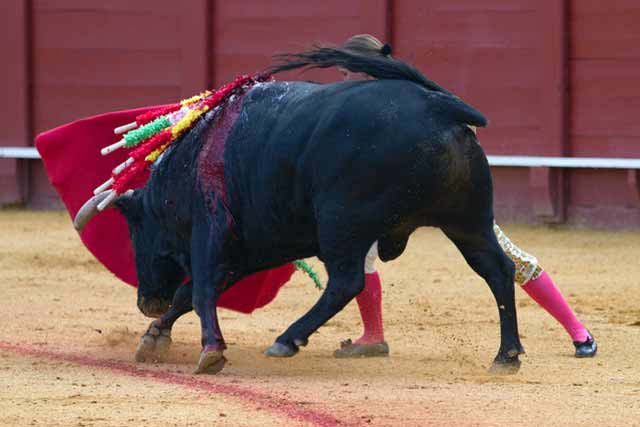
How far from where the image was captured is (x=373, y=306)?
16.9 ft

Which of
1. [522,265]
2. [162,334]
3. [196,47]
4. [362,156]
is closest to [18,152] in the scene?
[196,47]

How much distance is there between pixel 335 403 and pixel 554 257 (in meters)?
3.91

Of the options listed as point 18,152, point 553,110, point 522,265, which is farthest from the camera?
point 18,152

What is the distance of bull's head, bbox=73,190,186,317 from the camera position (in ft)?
16.9

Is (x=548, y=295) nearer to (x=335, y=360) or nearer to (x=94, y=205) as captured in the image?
(x=335, y=360)

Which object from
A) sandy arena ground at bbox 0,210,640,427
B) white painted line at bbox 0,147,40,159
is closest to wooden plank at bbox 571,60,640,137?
sandy arena ground at bbox 0,210,640,427

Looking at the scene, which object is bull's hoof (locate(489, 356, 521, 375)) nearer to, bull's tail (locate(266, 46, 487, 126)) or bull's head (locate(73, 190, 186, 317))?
bull's tail (locate(266, 46, 487, 126))

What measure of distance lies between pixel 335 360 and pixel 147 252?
750 millimetres

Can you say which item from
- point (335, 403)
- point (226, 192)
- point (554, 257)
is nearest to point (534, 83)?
point (554, 257)

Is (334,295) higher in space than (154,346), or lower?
higher

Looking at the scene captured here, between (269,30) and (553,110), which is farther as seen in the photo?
(269,30)

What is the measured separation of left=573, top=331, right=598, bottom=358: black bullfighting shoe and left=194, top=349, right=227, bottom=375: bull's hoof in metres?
1.22

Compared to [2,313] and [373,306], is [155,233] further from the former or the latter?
[2,313]

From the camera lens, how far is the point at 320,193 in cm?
446
